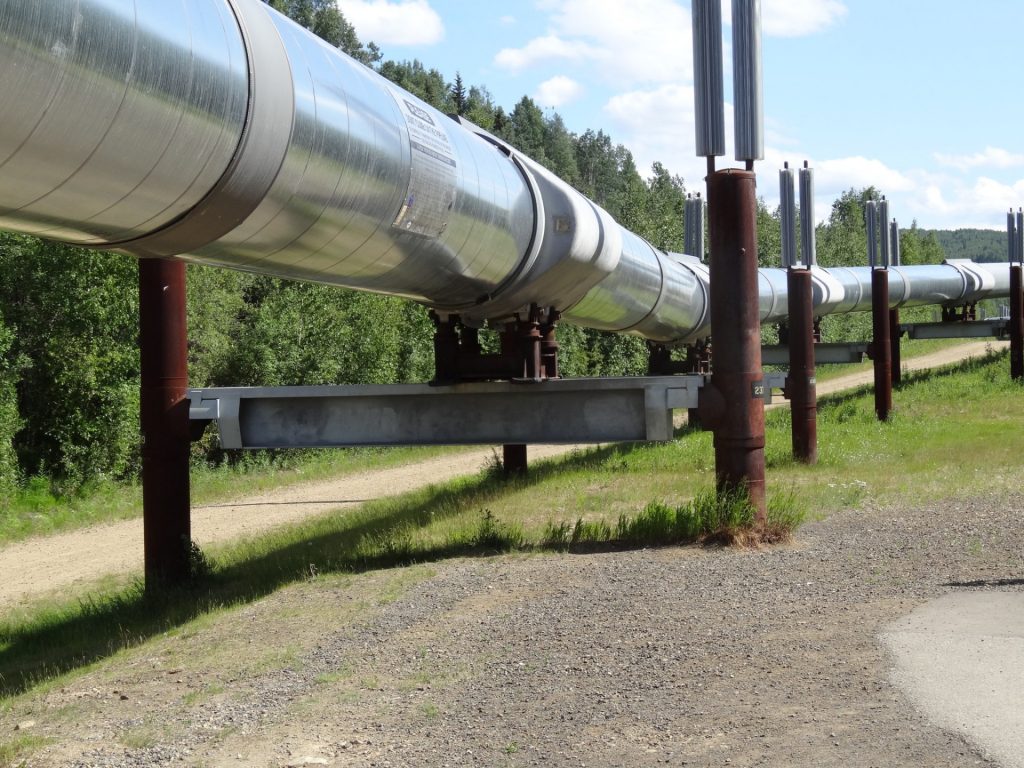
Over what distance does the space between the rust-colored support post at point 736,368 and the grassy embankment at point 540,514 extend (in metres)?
0.45

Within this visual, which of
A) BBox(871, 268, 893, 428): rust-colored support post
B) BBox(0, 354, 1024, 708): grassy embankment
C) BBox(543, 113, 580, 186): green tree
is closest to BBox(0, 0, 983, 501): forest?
BBox(0, 354, 1024, 708): grassy embankment

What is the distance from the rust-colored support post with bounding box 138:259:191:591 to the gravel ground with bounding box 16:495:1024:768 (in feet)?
6.54

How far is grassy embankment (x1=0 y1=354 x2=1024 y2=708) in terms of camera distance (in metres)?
8.63

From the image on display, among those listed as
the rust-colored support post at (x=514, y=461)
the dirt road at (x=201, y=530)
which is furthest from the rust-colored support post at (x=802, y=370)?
the dirt road at (x=201, y=530)

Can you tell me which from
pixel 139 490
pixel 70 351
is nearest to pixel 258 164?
pixel 70 351

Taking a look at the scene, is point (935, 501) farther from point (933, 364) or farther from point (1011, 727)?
point (933, 364)

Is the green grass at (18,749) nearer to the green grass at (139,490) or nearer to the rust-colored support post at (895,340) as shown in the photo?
the green grass at (139,490)

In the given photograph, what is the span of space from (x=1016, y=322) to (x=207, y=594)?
973 inches

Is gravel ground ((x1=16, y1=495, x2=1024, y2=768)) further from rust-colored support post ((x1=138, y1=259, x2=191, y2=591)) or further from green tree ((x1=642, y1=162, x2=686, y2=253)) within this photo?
green tree ((x1=642, y1=162, x2=686, y2=253))

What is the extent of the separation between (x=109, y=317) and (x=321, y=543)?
9.04m

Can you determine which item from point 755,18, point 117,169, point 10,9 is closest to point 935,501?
point 755,18

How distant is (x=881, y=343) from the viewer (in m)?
22.6

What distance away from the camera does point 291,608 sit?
24.8ft

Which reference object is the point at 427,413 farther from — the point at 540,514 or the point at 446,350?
the point at 540,514
